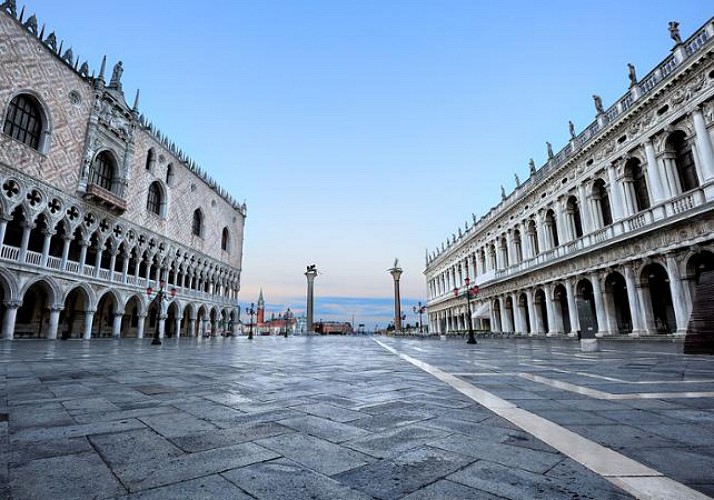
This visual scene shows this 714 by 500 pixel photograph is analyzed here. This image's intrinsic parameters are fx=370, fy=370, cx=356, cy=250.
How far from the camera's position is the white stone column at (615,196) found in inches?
795

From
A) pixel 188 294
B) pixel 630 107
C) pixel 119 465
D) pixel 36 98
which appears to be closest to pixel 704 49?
pixel 630 107

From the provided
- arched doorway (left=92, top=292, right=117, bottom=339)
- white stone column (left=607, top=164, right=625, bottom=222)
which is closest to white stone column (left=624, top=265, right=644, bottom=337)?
white stone column (left=607, top=164, right=625, bottom=222)

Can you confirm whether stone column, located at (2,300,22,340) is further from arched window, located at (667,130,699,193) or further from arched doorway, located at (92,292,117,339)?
arched window, located at (667,130,699,193)

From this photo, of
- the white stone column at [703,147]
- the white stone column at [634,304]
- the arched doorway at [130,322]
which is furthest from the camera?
the arched doorway at [130,322]

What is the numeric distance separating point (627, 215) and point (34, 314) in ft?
123

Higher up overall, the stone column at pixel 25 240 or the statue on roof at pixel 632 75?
the statue on roof at pixel 632 75

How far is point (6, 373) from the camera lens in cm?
598

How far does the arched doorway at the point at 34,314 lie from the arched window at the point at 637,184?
36131 millimetres

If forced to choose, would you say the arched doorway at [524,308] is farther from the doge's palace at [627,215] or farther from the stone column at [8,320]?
the stone column at [8,320]

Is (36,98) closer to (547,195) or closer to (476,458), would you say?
(476,458)

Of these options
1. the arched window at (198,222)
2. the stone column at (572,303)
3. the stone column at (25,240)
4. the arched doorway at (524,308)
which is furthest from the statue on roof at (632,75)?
the arched window at (198,222)

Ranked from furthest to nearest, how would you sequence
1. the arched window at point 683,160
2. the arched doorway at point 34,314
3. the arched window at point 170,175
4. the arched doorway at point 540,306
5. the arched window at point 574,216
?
the arched window at point 170,175 < the arched doorway at point 540,306 < the arched window at point 574,216 < the arched doorway at point 34,314 < the arched window at point 683,160

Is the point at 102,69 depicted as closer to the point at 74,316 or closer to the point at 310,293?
the point at 74,316

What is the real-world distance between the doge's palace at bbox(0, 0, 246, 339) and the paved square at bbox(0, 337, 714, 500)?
20.0 meters
